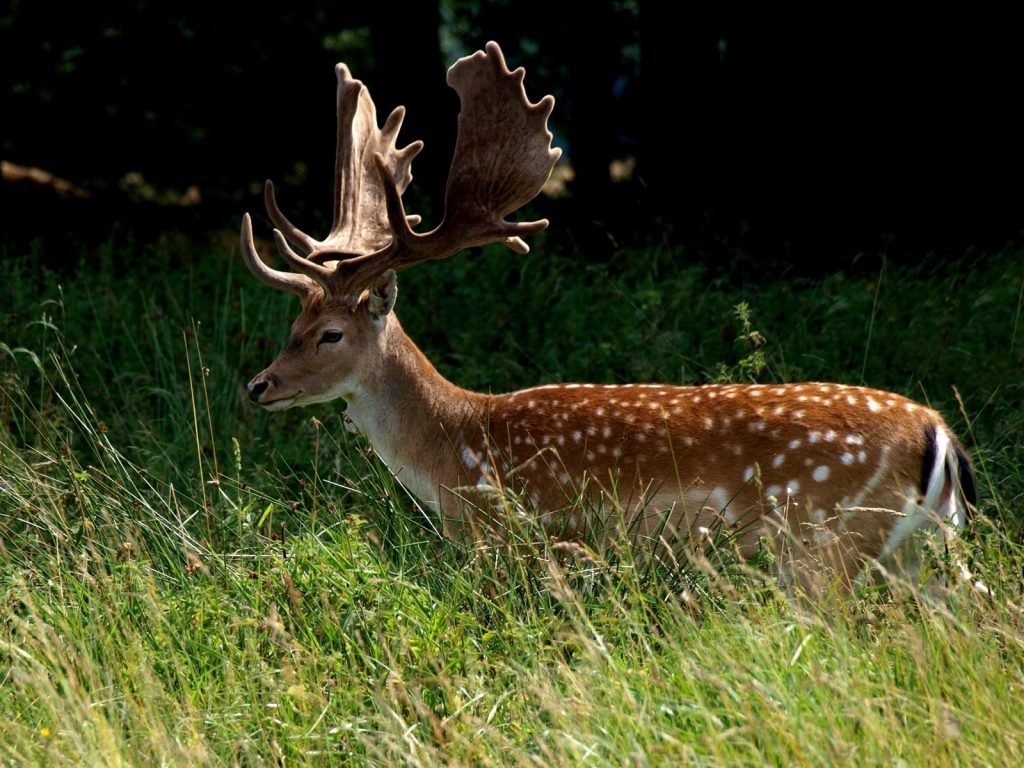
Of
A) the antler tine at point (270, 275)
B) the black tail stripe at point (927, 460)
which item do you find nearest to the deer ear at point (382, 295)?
the antler tine at point (270, 275)

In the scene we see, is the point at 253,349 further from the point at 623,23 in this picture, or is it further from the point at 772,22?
the point at 623,23

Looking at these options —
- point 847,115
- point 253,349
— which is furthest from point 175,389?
point 847,115

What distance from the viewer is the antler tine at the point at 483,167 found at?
5.60 m

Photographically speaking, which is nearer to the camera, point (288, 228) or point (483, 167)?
Answer: point (483, 167)

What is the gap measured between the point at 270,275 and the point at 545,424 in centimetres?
122

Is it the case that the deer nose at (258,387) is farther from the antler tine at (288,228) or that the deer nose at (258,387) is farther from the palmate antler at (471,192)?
the antler tine at (288,228)

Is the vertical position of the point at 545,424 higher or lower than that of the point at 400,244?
lower

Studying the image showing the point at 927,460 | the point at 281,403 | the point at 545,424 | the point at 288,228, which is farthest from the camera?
the point at 288,228

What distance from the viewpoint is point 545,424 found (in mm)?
5367

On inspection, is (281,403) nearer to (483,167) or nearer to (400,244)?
(400,244)

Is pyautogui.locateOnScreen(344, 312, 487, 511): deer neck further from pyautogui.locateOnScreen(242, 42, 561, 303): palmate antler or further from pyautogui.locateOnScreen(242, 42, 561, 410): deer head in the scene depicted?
pyautogui.locateOnScreen(242, 42, 561, 303): palmate antler

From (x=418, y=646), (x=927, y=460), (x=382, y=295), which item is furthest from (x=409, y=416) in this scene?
(x=927, y=460)

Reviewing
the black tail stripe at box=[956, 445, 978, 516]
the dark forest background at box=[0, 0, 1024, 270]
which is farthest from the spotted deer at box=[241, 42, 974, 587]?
the dark forest background at box=[0, 0, 1024, 270]

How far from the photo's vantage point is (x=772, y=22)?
10.1 meters
